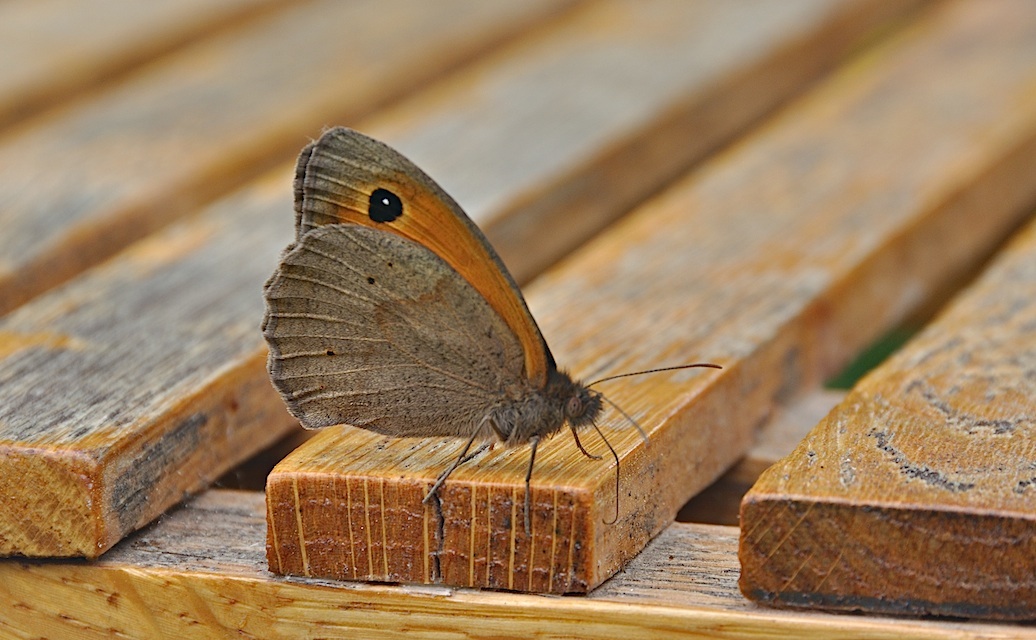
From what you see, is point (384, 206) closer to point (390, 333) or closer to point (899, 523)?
point (390, 333)

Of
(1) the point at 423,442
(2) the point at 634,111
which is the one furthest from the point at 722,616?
(2) the point at 634,111

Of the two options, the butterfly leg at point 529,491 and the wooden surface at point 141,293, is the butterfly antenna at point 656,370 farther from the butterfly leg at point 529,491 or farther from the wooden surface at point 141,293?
the wooden surface at point 141,293

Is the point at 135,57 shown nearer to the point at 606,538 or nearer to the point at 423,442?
the point at 423,442

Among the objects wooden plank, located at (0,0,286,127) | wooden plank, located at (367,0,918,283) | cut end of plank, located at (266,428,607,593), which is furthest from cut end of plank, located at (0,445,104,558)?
wooden plank, located at (0,0,286,127)

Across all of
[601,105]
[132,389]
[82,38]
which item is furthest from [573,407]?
[82,38]

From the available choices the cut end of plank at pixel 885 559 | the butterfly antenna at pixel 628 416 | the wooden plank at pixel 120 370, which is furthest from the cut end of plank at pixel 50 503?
the cut end of plank at pixel 885 559
